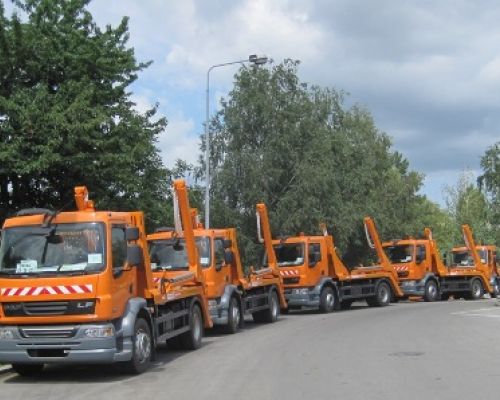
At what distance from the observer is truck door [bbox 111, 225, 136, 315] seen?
10.5 metres

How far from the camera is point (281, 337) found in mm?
15578

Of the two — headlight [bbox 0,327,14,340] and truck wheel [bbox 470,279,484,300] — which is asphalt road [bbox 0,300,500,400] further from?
truck wheel [bbox 470,279,484,300]

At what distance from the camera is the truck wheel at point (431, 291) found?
28.8 metres

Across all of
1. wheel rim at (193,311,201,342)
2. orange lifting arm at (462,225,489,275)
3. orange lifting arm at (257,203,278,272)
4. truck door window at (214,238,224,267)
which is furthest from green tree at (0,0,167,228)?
orange lifting arm at (462,225,489,275)

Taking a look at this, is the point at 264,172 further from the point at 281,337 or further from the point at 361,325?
the point at 281,337

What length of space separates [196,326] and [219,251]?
2.61 metres

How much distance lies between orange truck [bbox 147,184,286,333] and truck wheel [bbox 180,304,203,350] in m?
0.90

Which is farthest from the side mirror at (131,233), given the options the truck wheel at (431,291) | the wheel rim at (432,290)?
the wheel rim at (432,290)

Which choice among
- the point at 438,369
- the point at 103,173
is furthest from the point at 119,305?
the point at 103,173

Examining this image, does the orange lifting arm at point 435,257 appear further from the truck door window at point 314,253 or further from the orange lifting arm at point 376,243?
the truck door window at point 314,253

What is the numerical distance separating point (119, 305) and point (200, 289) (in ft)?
13.4

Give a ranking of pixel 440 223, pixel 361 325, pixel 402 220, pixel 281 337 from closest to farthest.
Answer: pixel 281 337, pixel 361 325, pixel 402 220, pixel 440 223

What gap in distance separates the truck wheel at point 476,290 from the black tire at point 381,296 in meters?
6.13

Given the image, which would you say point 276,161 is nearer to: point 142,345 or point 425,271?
point 425,271
